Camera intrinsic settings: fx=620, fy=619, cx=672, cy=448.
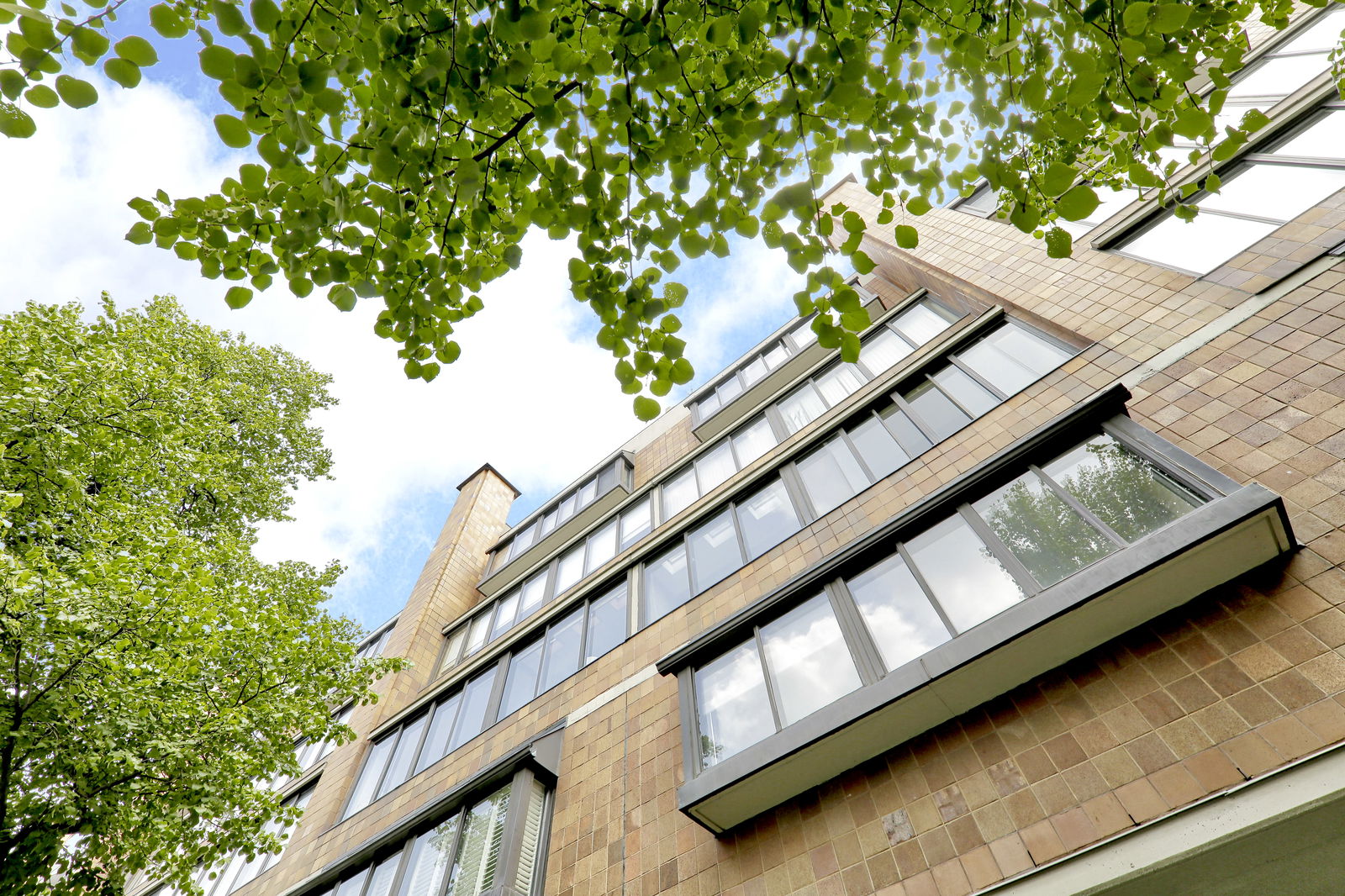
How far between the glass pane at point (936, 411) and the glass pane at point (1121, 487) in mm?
2235

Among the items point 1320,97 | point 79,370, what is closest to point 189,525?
point 79,370

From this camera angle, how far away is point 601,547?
49.7 ft

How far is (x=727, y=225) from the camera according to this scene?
3.81 metres

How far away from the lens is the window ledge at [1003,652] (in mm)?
4828

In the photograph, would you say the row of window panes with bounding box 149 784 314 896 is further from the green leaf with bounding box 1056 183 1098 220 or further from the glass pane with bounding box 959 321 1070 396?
the green leaf with bounding box 1056 183 1098 220

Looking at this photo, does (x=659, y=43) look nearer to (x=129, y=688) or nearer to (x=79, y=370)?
(x=129, y=688)

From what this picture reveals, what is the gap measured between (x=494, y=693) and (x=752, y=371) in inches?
409

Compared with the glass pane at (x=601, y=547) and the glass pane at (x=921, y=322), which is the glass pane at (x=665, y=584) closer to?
the glass pane at (x=601, y=547)

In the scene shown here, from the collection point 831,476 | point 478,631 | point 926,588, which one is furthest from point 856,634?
point 478,631

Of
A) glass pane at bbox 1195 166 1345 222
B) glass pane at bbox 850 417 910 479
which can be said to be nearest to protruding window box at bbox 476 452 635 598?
glass pane at bbox 850 417 910 479

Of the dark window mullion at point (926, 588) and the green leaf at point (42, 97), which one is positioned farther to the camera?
the dark window mullion at point (926, 588)

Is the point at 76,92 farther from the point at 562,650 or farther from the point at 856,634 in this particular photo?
the point at 562,650

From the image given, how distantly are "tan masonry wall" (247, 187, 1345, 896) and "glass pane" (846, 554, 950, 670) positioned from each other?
2.71ft

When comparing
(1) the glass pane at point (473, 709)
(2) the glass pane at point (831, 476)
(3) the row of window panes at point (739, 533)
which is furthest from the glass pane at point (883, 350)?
(1) the glass pane at point (473, 709)
